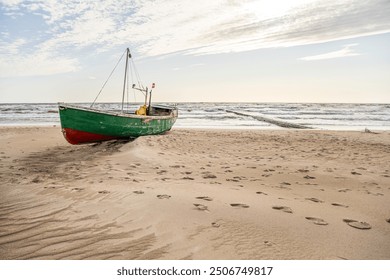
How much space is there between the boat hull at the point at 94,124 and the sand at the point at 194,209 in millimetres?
2784

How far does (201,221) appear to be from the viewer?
347 centimetres

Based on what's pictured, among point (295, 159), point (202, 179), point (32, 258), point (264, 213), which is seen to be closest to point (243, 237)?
point (264, 213)

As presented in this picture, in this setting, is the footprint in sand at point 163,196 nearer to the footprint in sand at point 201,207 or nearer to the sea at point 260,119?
the footprint in sand at point 201,207

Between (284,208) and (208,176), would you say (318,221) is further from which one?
(208,176)

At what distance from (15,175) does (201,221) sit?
525cm

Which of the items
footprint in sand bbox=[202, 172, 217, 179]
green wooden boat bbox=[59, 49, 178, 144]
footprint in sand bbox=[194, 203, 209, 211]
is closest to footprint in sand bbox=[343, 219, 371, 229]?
footprint in sand bbox=[194, 203, 209, 211]

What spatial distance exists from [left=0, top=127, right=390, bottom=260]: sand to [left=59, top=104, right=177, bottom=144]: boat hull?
278 cm

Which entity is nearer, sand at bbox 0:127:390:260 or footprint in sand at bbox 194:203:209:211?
sand at bbox 0:127:390:260

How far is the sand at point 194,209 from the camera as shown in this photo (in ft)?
9.54

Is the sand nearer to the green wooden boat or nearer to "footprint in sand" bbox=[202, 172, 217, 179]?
"footprint in sand" bbox=[202, 172, 217, 179]

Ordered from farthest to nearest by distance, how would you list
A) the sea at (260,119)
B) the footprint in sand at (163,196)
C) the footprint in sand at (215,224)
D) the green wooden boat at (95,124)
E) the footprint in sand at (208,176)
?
the sea at (260,119) < the green wooden boat at (95,124) < the footprint in sand at (208,176) < the footprint in sand at (163,196) < the footprint in sand at (215,224)

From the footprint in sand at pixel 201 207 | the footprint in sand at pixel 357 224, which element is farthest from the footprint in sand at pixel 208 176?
the footprint in sand at pixel 357 224

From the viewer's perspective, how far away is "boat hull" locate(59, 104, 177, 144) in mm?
10242
